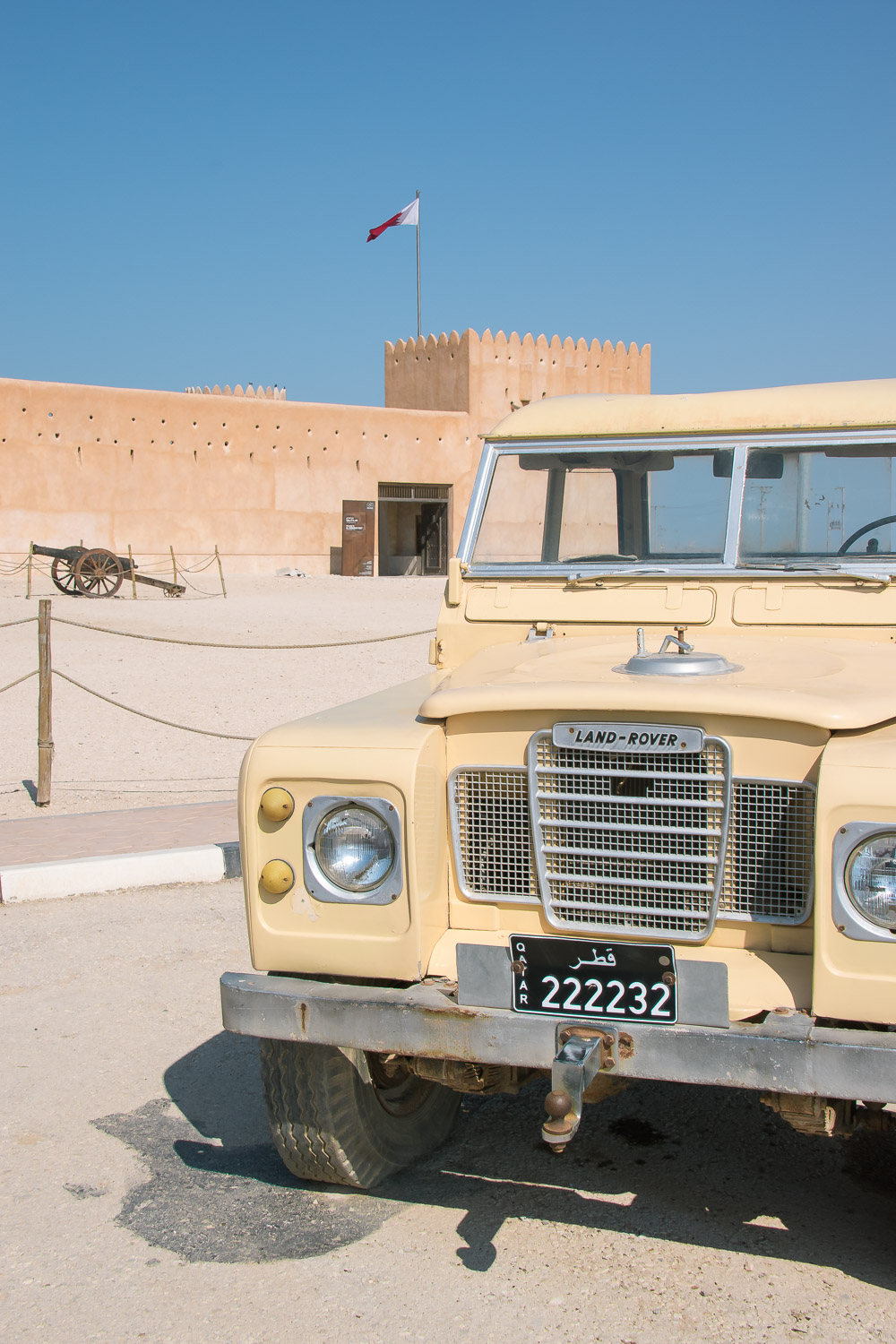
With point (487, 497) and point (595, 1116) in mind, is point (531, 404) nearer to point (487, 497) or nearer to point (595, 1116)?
point (487, 497)

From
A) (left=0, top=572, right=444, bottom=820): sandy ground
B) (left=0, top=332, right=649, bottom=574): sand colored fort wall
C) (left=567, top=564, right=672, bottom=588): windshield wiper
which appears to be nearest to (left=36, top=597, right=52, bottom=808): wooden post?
(left=0, top=572, right=444, bottom=820): sandy ground

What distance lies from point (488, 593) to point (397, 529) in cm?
2657

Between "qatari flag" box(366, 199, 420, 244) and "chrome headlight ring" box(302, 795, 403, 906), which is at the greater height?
"qatari flag" box(366, 199, 420, 244)

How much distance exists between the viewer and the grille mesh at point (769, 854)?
2.60 meters

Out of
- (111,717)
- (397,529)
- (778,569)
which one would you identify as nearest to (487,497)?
(778,569)

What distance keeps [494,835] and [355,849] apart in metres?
0.33

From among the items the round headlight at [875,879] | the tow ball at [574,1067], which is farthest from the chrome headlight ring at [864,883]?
the tow ball at [574,1067]

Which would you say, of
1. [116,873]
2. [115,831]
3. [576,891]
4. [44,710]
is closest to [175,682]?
[44,710]

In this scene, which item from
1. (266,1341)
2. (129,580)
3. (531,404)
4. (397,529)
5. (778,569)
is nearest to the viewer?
(266,1341)

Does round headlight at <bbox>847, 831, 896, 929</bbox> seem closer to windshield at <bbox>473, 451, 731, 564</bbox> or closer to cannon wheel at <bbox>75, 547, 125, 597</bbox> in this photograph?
windshield at <bbox>473, 451, 731, 564</bbox>

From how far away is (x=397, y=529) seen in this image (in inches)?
1193

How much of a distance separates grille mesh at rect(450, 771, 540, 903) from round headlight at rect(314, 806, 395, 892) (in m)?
0.20

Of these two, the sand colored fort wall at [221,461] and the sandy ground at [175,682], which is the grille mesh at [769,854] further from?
the sand colored fort wall at [221,461]

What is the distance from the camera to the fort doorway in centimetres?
2852
